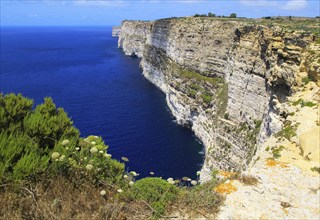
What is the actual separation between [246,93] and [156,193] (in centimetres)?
4441

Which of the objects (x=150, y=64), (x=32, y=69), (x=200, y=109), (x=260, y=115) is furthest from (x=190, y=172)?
(x=32, y=69)

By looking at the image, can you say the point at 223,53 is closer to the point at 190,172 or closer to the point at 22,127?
the point at 190,172

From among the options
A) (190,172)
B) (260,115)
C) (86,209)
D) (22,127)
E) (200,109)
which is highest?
(22,127)

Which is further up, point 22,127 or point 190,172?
point 22,127

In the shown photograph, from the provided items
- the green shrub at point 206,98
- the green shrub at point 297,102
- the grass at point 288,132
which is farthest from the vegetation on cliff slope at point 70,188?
the green shrub at point 206,98

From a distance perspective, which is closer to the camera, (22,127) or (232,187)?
(232,187)

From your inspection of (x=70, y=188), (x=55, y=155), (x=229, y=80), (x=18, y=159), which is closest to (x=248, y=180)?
(x=70, y=188)

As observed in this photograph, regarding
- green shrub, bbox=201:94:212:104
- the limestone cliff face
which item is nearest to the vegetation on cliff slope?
the limestone cliff face

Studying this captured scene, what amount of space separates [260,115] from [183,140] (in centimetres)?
2773

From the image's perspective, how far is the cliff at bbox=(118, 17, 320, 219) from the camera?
→ 18312 mm

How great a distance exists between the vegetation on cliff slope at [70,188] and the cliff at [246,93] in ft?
8.39

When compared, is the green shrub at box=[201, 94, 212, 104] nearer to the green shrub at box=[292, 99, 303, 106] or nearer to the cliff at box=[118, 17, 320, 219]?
the cliff at box=[118, 17, 320, 219]

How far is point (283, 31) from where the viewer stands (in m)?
40.5

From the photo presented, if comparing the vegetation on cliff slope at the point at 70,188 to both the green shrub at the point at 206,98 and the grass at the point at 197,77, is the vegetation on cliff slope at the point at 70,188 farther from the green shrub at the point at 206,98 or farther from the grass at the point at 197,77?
the grass at the point at 197,77
